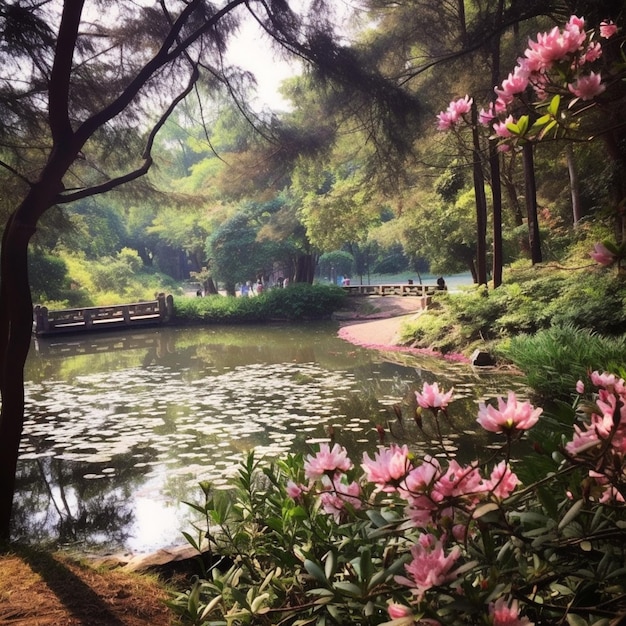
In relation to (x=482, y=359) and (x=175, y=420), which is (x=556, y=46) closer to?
(x=175, y=420)

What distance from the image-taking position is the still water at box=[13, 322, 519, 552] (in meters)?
3.81

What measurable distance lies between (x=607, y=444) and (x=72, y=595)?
6.56 feet

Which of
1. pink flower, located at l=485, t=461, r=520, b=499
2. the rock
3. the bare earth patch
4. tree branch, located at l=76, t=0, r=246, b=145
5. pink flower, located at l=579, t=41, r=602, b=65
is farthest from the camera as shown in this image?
the rock

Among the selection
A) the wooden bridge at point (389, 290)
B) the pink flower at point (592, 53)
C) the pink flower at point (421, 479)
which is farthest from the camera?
the wooden bridge at point (389, 290)

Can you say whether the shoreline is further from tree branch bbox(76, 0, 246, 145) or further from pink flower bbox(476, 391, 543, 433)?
pink flower bbox(476, 391, 543, 433)

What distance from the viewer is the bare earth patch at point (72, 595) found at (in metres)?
1.97

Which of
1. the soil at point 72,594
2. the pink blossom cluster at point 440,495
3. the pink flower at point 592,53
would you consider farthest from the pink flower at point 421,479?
the soil at point 72,594

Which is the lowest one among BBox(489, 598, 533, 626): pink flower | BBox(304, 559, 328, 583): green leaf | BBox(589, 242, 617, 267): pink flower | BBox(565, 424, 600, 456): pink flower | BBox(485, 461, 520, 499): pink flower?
BBox(304, 559, 328, 583): green leaf

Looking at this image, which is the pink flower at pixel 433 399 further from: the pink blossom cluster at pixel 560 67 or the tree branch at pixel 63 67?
the tree branch at pixel 63 67

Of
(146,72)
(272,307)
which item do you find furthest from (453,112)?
(272,307)

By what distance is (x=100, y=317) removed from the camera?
16.2 meters

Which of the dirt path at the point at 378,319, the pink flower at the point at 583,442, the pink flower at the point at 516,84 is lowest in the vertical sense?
the dirt path at the point at 378,319

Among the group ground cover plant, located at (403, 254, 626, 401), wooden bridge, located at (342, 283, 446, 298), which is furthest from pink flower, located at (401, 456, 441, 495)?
wooden bridge, located at (342, 283, 446, 298)

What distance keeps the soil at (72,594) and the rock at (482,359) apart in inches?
255
